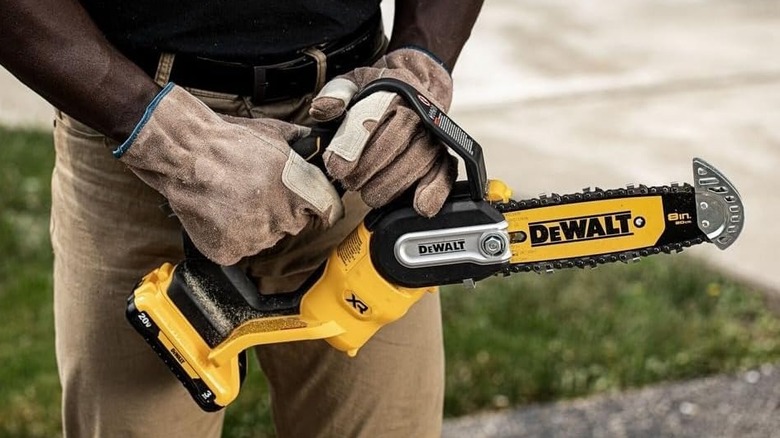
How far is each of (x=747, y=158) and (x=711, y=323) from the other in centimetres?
148

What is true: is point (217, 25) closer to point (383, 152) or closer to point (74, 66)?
point (74, 66)

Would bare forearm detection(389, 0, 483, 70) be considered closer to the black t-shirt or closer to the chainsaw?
the black t-shirt

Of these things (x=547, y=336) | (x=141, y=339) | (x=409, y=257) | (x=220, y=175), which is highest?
(x=220, y=175)

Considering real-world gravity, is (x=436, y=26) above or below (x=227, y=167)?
above

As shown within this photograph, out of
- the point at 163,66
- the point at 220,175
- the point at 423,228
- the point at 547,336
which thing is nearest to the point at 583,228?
the point at 423,228

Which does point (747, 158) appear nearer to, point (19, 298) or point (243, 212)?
point (19, 298)

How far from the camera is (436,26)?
2174 mm

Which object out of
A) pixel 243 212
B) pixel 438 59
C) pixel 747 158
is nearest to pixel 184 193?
pixel 243 212

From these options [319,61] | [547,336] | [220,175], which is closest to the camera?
[220,175]

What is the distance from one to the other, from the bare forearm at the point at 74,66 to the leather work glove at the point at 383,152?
0.96ft

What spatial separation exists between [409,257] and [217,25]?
0.51m

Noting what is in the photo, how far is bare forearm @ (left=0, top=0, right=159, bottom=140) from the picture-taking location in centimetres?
178

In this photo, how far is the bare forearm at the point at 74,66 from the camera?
178 centimetres

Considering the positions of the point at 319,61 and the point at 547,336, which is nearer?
the point at 319,61
